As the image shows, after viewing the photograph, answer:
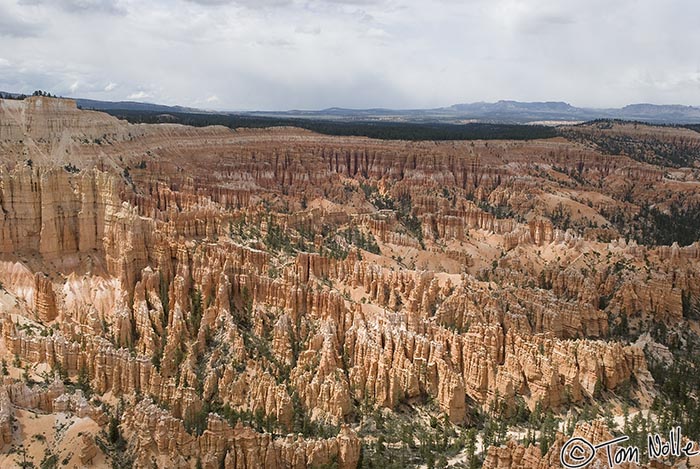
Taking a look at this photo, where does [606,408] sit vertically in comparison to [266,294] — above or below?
below

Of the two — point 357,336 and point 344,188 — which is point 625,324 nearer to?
point 357,336

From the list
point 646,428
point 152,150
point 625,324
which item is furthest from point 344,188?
point 646,428
